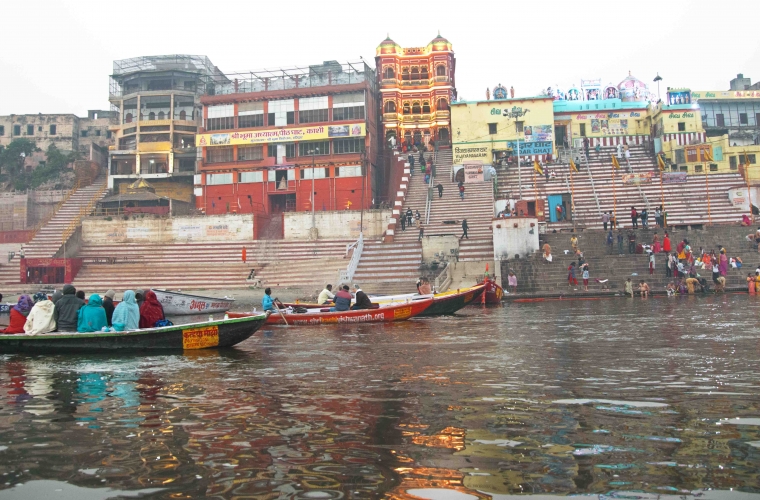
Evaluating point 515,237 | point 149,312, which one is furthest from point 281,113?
point 149,312

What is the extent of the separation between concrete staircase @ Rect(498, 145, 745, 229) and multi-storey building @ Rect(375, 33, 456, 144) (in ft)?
38.0

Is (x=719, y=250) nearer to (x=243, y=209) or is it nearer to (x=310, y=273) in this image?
(x=310, y=273)

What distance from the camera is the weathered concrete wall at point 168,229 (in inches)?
1748

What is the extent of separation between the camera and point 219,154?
174 feet

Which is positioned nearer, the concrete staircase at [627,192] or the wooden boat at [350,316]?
the wooden boat at [350,316]

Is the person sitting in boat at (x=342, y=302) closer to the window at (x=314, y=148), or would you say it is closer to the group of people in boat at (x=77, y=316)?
the group of people in boat at (x=77, y=316)

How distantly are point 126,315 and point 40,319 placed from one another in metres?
1.61

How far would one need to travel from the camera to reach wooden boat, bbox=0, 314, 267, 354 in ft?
41.6

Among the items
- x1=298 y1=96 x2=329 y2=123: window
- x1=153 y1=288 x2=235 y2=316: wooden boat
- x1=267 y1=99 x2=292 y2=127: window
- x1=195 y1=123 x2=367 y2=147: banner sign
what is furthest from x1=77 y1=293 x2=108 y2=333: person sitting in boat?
x1=267 y1=99 x2=292 y2=127: window

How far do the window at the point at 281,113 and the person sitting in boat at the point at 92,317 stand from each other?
4035cm

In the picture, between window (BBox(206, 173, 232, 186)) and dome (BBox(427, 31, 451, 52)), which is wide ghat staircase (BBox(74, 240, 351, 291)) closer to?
window (BBox(206, 173, 232, 186))

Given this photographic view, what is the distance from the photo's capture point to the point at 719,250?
1179 inches

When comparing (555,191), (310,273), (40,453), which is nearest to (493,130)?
(555,191)

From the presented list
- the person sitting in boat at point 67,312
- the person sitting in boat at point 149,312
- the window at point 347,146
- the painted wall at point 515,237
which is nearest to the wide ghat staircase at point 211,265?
the painted wall at point 515,237
